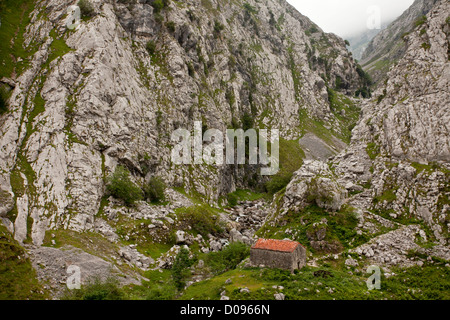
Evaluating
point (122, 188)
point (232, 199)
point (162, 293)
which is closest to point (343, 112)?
point (232, 199)

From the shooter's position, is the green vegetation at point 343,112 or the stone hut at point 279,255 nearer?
the stone hut at point 279,255

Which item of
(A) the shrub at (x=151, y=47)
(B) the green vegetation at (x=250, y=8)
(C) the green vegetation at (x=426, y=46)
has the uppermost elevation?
(B) the green vegetation at (x=250, y=8)

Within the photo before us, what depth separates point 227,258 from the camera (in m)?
41.6

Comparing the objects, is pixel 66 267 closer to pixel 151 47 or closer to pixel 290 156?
pixel 151 47

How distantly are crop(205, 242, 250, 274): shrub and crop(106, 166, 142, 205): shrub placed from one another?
59.7 feet

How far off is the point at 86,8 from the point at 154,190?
48705 mm

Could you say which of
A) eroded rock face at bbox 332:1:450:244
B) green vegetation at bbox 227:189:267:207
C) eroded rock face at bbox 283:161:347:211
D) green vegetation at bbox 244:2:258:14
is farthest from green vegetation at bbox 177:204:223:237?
green vegetation at bbox 244:2:258:14

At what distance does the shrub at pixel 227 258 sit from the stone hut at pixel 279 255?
5014 millimetres

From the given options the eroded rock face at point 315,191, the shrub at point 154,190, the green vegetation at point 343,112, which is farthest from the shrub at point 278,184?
the green vegetation at point 343,112

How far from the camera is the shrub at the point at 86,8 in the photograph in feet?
224

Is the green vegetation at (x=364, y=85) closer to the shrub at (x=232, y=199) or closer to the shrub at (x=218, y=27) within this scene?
the shrub at (x=218, y=27)

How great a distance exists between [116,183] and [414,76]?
217 feet

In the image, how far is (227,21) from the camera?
137625mm
